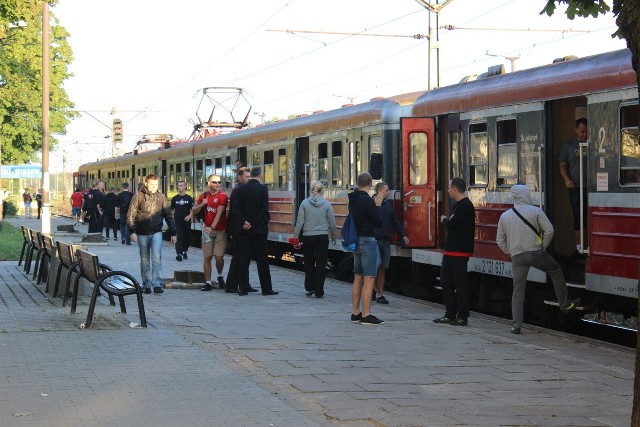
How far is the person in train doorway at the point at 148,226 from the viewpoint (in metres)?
16.2

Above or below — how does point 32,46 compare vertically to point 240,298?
above

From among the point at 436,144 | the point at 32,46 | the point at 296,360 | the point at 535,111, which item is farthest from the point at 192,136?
the point at 296,360

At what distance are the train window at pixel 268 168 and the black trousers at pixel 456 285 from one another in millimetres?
11884

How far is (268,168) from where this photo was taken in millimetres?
24875

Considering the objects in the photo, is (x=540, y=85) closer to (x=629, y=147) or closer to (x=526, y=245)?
(x=629, y=147)

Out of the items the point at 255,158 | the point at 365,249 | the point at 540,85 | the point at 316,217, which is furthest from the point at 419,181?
the point at 255,158

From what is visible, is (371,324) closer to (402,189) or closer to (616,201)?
(616,201)

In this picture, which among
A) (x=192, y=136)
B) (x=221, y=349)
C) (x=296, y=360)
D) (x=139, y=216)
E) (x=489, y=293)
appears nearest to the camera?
(x=296, y=360)

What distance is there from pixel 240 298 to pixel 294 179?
286 inches

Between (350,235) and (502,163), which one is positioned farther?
(502,163)

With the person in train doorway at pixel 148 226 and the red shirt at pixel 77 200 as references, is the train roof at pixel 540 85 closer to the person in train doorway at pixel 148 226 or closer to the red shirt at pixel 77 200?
the person in train doorway at pixel 148 226

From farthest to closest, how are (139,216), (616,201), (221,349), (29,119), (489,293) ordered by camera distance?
(29,119) → (139,216) → (489,293) → (616,201) → (221,349)

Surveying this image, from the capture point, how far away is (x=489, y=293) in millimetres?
15273

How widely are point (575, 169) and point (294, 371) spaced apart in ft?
15.2
